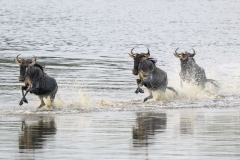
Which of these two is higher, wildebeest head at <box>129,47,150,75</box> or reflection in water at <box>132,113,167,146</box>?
wildebeest head at <box>129,47,150,75</box>

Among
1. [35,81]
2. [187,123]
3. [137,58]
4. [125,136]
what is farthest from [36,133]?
[137,58]

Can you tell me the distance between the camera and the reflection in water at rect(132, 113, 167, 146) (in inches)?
658

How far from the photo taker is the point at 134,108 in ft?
72.5

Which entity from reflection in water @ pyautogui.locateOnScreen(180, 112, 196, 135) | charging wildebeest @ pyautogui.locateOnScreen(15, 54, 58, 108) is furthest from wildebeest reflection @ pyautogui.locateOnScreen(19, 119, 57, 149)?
charging wildebeest @ pyautogui.locateOnScreen(15, 54, 58, 108)

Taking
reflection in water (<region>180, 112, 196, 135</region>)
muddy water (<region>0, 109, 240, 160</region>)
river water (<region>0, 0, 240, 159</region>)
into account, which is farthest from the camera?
reflection in water (<region>180, 112, 196, 135</region>)

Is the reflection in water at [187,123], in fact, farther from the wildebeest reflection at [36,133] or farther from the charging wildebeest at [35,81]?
the charging wildebeest at [35,81]

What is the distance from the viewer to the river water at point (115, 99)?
50.6ft

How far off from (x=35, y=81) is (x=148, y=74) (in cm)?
340

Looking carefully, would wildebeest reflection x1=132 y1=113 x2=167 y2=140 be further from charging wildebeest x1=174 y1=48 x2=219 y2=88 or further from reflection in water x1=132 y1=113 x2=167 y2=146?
charging wildebeest x1=174 y1=48 x2=219 y2=88

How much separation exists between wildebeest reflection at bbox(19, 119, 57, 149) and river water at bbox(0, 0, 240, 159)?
18mm

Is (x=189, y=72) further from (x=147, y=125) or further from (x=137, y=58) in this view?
(x=147, y=125)

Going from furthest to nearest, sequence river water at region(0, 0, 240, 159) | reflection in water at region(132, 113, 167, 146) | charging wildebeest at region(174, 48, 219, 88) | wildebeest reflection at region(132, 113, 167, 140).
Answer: charging wildebeest at region(174, 48, 219, 88)
wildebeest reflection at region(132, 113, 167, 140)
reflection in water at region(132, 113, 167, 146)
river water at region(0, 0, 240, 159)

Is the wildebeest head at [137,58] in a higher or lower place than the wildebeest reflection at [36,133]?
higher

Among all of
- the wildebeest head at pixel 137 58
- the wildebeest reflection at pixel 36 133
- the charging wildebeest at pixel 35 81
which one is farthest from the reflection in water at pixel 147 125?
the wildebeest head at pixel 137 58
